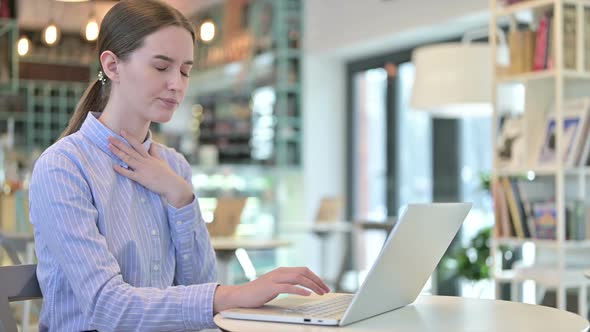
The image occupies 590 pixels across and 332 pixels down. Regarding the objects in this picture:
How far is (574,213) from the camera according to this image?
3.72m

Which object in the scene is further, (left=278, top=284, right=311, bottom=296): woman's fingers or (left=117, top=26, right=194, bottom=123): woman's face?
(left=117, top=26, right=194, bottom=123): woman's face

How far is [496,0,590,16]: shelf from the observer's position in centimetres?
378

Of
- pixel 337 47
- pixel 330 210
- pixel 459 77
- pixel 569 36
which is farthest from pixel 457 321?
pixel 337 47

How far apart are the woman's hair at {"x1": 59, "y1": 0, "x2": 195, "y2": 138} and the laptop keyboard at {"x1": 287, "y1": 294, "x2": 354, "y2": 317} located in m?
0.59

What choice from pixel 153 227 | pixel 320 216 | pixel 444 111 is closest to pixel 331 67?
pixel 320 216

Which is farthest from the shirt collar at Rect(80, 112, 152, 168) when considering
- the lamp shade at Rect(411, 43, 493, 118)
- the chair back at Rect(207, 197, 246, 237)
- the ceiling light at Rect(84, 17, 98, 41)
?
the ceiling light at Rect(84, 17, 98, 41)

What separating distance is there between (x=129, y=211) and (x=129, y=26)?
357 millimetres

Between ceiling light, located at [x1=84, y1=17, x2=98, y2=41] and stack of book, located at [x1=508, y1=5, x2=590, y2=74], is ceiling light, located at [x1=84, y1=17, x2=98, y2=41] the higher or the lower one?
the higher one

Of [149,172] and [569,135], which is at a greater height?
[569,135]

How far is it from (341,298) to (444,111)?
3.88 metres

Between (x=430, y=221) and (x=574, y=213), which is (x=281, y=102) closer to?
(x=574, y=213)

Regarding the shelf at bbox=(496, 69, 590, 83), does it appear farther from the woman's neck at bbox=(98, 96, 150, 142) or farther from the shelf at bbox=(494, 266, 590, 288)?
the woman's neck at bbox=(98, 96, 150, 142)

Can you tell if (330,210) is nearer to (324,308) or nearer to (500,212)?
(500,212)

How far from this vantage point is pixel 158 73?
153 centimetres
